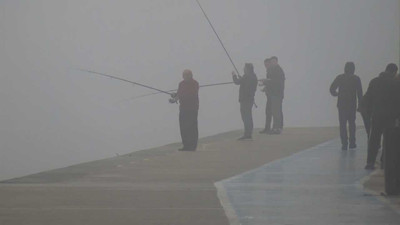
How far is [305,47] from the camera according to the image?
31.3 meters

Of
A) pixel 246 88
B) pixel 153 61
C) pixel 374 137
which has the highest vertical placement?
pixel 153 61

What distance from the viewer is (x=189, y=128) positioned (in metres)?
21.3

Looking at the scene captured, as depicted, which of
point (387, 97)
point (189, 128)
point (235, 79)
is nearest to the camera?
point (387, 97)

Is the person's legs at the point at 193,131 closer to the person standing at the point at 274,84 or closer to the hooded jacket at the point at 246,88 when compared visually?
the hooded jacket at the point at 246,88

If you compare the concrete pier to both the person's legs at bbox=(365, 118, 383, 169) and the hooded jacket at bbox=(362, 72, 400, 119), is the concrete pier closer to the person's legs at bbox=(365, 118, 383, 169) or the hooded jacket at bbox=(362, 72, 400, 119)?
the person's legs at bbox=(365, 118, 383, 169)

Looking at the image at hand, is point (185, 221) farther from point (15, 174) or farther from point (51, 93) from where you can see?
point (51, 93)

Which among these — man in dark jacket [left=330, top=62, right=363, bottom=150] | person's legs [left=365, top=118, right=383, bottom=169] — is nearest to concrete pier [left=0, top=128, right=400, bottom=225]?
person's legs [left=365, top=118, right=383, bottom=169]

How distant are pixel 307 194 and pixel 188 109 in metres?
8.69

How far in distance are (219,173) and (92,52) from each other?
1451 centimetres

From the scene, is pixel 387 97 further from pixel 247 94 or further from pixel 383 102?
pixel 247 94

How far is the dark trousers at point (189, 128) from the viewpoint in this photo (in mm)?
21281

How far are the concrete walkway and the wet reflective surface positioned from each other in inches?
11.2

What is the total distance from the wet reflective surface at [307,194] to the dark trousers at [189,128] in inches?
123

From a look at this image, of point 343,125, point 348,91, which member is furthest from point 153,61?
point 348,91
